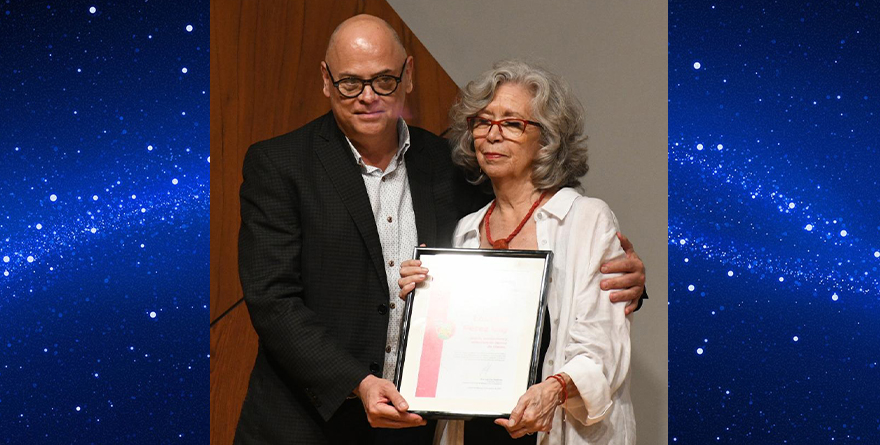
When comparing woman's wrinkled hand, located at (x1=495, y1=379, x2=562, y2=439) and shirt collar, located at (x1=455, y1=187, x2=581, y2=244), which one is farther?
shirt collar, located at (x1=455, y1=187, x2=581, y2=244)

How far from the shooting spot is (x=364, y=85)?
2471 millimetres

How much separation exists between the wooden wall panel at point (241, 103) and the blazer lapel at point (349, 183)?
795 mm

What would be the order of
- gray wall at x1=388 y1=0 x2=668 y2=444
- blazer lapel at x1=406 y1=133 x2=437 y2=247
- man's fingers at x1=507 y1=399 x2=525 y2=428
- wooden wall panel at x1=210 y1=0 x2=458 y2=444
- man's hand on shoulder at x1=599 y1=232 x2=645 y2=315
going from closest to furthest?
man's fingers at x1=507 y1=399 x2=525 y2=428
man's hand on shoulder at x1=599 y1=232 x2=645 y2=315
blazer lapel at x1=406 y1=133 x2=437 y2=247
wooden wall panel at x1=210 y1=0 x2=458 y2=444
gray wall at x1=388 y1=0 x2=668 y2=444

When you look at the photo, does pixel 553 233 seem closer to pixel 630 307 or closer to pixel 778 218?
pixel 630 307

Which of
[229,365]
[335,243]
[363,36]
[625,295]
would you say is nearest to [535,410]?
[625,295]

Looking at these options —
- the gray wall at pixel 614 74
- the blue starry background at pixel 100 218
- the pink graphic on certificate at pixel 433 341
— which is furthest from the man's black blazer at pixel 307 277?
A: the blue starry background at pixel 100 218

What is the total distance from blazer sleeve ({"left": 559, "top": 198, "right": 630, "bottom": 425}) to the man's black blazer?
1.44 ft

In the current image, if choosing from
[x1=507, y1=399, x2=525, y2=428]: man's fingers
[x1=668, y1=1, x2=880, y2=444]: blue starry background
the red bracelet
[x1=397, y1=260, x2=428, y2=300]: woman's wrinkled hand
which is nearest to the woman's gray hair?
[x1=397, y1=260, x2=428, y2=300]: woman's wrinkled hand

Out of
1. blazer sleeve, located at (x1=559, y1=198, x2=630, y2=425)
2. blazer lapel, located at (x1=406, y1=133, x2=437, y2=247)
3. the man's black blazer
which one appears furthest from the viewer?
blazer lapel, located at (x1=406, y1=133, x2=437, y2=247)

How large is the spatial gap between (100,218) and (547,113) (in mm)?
2135

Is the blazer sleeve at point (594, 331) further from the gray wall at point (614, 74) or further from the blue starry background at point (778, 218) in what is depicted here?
the blue starry background at point (778, 218)

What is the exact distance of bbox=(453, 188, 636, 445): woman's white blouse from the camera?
2188 millimetres

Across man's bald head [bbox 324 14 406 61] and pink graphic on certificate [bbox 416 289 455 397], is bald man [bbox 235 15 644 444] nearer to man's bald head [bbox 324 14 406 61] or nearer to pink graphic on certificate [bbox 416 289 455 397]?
man's bald head [bbox 324 14 406 61]

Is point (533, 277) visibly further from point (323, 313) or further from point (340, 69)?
point (340, 69)
